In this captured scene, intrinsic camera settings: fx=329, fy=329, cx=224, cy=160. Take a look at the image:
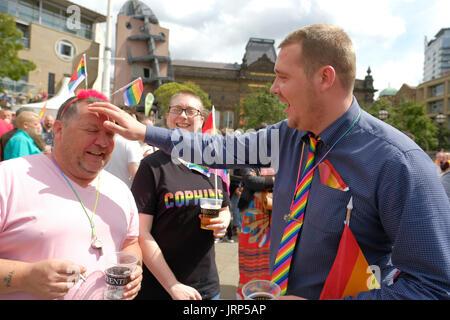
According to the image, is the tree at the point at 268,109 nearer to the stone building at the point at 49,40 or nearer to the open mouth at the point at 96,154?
the stone building at the point at 49,40

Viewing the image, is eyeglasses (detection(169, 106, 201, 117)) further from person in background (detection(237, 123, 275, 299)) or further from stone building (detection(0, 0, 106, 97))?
stone building (detection(0, 0, 106, 97))

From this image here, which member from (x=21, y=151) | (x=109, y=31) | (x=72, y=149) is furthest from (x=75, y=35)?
(x=72, y=149)

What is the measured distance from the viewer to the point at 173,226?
236 cm

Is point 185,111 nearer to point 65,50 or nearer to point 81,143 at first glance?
point 81,143

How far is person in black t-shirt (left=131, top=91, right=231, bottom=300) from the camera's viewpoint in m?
2.30

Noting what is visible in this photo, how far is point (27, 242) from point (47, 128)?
850cm

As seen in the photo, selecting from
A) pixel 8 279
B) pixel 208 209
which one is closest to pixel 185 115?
pixel 208 209

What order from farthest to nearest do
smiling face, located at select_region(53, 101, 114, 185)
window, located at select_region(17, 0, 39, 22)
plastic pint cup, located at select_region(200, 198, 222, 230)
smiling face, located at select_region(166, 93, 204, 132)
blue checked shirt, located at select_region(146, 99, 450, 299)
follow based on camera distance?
1. window, located at select_region(17, 0, 39, 22)
2. smiling face, located at select_region(166, 93, 204, 132)
3. plastic pint cup, located at select_region(200, 198, 222, 230)
4. smiling face, located at select_region(53, 101, 114, 185)
5. blue checked shirt, located at select_region(146, 99, 450, 299)

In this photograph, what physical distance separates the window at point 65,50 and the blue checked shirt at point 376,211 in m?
47.0

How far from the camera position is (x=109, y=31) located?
43.4 feet

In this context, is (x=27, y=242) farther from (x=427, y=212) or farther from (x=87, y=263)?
(x=427, y=212)

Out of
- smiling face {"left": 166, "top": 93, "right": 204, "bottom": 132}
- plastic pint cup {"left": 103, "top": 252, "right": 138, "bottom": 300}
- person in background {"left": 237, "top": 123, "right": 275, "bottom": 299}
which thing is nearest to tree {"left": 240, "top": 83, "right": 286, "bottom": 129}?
person in background {"left": 237, "top": 123, "right": 275, "bottom": 299}

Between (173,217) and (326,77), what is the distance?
1403 millimetres

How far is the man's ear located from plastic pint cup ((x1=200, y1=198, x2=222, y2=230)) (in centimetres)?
109
